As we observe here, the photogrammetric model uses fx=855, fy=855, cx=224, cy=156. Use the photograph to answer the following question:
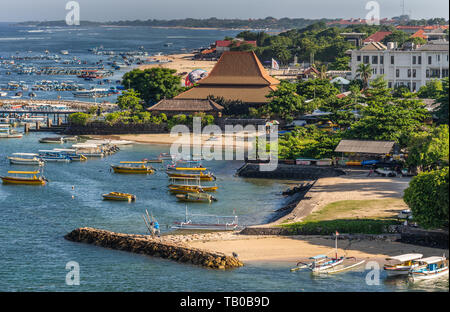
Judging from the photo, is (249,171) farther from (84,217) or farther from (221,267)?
(221,267)

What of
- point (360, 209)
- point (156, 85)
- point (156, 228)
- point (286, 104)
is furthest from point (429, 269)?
point (156, 85)

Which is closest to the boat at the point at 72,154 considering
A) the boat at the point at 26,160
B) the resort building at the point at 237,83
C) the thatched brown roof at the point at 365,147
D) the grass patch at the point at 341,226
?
the boat at the point at 26,160

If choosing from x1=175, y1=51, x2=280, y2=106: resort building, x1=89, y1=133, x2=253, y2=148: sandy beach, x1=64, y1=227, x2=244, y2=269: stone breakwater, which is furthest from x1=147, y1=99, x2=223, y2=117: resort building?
x1=64, y1=227, x2=244, y2=269: stone breakwater

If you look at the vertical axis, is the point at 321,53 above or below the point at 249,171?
above

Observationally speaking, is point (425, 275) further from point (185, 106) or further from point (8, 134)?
point (8, 134)

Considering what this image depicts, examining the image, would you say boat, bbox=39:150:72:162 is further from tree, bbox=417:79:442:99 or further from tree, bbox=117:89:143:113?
tree, bbox=417:79:442:99
